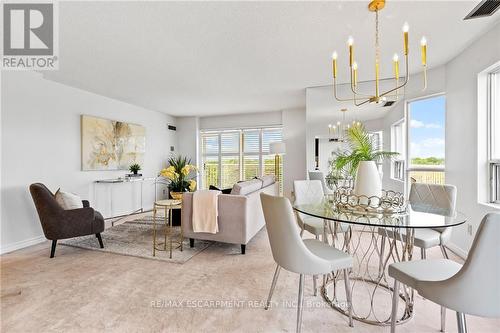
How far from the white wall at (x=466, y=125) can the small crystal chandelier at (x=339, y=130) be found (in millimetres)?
1342

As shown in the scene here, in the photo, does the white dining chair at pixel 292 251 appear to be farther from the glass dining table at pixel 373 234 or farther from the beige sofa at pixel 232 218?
the beige sofa at pixel 232 218

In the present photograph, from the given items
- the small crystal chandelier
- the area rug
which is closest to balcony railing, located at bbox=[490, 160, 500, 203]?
the small crystal chandelier

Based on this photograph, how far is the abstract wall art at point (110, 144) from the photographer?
423 cm

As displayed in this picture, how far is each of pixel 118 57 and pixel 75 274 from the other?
2525 millimetres

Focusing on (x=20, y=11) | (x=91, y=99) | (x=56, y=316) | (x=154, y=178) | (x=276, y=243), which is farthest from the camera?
(x=154, y=178)

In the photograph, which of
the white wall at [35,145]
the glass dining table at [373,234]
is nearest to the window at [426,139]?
the glass dining table at [373,234]

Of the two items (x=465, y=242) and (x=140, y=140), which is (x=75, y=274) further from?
(x=465, y=242)

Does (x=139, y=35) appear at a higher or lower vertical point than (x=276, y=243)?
higher

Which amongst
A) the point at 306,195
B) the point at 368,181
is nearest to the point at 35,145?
the point at 306,195

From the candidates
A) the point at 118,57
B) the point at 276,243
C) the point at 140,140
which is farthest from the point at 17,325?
the point at 140,140

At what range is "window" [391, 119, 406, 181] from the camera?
371 cm

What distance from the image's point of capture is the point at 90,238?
3.49 m

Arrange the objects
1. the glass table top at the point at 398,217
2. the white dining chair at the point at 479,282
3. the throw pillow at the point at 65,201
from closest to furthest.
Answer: the white dining chair at the point at 479,282 → the glass table top at the point at 398,217 → the throw pillow at the point at 65,201

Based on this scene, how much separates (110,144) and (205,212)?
303 centimetres
